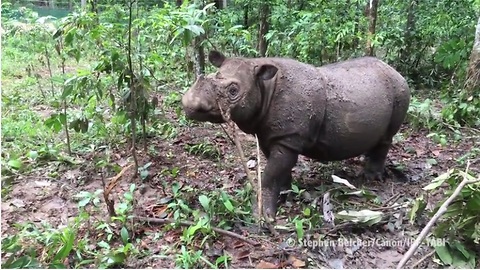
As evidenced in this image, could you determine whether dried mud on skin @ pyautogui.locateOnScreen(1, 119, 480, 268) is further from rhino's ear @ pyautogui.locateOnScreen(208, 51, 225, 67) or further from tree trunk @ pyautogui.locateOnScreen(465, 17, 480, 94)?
rhino's ear @ pyautogui.locateOnScreen(208, 51, 225, 67)

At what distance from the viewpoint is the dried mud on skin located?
364 cm

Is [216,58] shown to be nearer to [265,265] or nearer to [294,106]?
[294,106]

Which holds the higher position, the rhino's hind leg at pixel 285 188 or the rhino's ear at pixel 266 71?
the rhino's ear at pixel 266 71

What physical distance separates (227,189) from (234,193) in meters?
0.12

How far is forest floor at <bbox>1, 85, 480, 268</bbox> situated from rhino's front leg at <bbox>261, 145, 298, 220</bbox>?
154mm

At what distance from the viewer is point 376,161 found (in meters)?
5.14

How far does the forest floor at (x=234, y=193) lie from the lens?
12.0 feet

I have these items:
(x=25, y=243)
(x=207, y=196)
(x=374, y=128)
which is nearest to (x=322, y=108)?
(x=374, y=128)

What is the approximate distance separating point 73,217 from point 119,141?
171 cm

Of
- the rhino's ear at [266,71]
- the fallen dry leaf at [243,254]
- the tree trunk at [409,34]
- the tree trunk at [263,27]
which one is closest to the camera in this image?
the fallen dry leaf at [243,254]

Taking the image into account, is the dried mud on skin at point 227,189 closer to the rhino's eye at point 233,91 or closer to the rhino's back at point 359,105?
the rhino's back at point 359,105

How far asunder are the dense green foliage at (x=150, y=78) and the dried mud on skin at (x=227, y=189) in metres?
0.12

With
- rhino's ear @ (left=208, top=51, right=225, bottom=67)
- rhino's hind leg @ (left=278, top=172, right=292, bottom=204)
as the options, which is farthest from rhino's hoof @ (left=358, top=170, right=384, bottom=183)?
rhino's ear @ (left=208, top=51, right=225, bottom=67)

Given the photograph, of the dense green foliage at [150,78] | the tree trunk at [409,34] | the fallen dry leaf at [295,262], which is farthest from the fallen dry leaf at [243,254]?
the tree trunk at [409,34]
